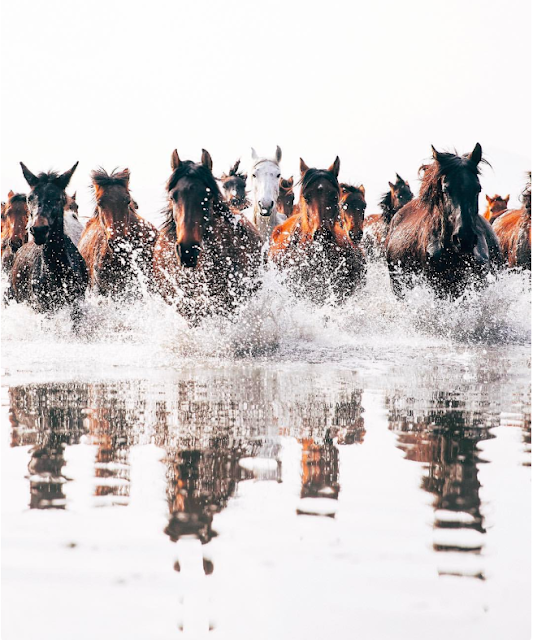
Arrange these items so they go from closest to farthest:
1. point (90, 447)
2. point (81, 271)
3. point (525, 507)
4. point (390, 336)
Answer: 1. point (525, 507)
2. point (90, 447)
3. point (390, 336)
4. point (81, 271)

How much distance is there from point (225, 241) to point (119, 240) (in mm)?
2265

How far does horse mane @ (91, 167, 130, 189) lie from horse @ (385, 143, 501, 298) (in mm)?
3621

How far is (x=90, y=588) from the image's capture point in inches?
90.3

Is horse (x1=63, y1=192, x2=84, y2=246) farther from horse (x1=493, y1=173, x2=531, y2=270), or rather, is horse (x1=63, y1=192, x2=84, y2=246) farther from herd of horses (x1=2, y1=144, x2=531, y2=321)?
horse (x1=493, y1=173, x2=531, y2=270)

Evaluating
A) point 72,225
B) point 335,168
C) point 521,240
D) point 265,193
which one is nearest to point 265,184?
point 265,193

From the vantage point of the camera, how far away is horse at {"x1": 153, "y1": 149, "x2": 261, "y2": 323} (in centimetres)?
812

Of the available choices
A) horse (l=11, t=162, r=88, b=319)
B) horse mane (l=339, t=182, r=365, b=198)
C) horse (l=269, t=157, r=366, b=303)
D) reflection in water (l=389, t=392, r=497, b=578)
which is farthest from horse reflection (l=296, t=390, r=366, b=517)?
horse mane (l=339, t=182, r=365, b=198)

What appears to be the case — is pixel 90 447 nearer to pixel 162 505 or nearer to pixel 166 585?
pixel 162 505

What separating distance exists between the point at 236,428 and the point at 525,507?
179 cm

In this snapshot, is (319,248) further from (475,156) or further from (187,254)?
(187,254)

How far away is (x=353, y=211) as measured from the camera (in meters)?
13.2

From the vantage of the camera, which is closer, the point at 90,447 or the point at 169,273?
the point at 90,447

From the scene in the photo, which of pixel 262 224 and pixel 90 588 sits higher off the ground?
pixel 262 224

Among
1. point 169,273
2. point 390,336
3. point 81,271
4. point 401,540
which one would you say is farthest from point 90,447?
point 81,271
